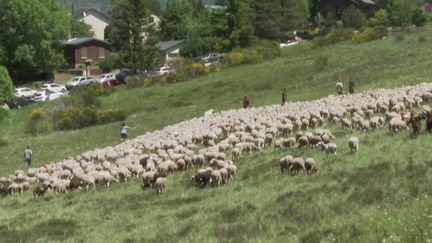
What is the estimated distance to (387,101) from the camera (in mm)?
37656

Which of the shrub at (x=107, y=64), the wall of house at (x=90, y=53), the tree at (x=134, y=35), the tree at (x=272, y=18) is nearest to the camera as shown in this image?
the tree at (x=134, y=35)

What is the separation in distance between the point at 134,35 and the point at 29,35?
13.9 m

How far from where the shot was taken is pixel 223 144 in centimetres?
3344

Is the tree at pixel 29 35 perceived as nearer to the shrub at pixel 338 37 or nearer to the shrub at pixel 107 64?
the shrub at pixel 107 64

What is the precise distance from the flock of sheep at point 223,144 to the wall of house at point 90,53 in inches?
3006

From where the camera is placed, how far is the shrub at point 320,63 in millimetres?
65787

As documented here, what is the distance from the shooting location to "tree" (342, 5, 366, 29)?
114 meters

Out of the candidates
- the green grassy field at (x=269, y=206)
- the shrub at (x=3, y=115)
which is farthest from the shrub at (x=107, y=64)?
the green grassy field at (x=269, y=206)

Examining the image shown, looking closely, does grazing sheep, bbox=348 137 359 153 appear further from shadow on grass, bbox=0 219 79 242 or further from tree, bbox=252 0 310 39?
tree, bbox=252 0 310 39

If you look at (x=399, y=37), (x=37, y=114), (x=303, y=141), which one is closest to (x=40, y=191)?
(x=303, y=141)

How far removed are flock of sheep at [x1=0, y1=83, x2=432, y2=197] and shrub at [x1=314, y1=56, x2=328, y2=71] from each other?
23063mm

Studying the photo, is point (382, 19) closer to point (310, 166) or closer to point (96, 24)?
point (96, 24)

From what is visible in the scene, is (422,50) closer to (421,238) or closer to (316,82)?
(316,82)

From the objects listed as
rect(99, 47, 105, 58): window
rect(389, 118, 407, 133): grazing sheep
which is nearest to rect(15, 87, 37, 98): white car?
rect(99, 47, 105, 58): window
